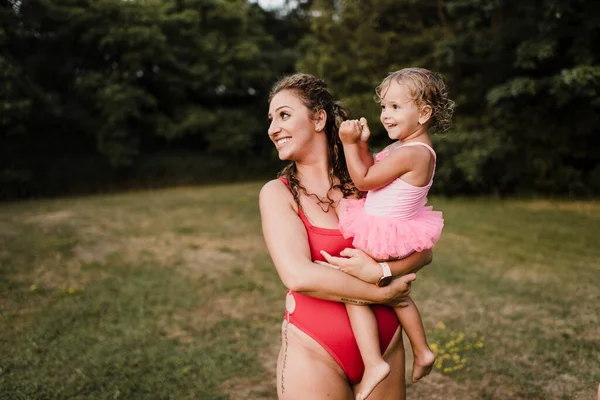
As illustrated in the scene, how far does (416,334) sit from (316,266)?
599 mm

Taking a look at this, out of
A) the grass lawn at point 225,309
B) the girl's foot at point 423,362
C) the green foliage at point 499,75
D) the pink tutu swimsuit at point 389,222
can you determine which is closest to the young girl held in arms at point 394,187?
the pink tutu swimsuit at point 389,222

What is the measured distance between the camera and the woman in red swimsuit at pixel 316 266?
1783 millimetres

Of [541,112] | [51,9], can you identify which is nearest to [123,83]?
[51,9]

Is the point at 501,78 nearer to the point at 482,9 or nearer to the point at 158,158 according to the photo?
the point at 482,9

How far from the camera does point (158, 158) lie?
2011 cm

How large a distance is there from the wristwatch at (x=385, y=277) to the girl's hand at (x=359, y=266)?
15 millimetres

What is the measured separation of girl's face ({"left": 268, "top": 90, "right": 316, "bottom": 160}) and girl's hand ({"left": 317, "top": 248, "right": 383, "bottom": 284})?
45 cm

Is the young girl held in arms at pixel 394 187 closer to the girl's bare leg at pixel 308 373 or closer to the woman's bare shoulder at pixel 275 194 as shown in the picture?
the girl's bare leg at pixel 308 373

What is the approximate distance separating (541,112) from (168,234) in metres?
9.75

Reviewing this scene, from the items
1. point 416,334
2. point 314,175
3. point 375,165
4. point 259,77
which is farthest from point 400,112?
point 259,77

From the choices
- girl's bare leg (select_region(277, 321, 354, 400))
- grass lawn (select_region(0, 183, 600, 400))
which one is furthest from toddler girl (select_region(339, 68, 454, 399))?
grass lawn (select_region(0, 183, 600, 400))

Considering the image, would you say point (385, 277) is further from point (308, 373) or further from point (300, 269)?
point (308, 373)

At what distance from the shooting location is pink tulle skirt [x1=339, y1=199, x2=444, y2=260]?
6.05 feet

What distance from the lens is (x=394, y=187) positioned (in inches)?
75.2
